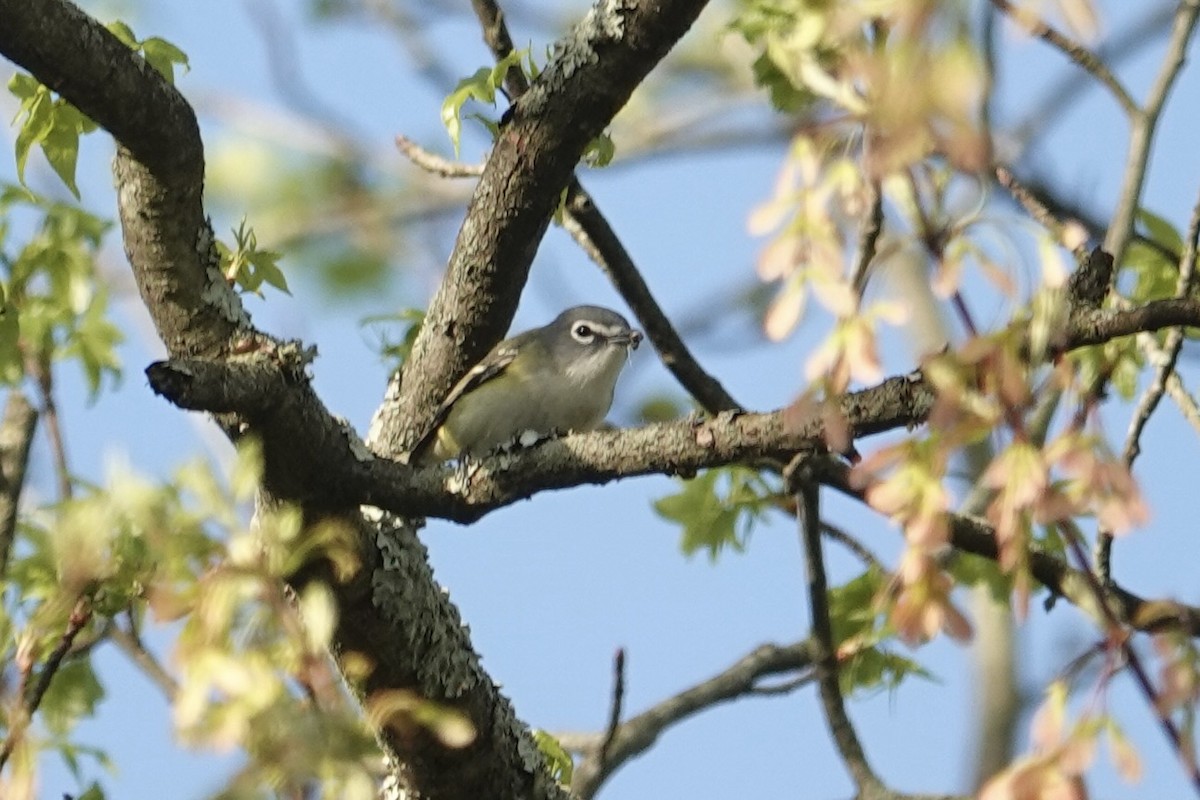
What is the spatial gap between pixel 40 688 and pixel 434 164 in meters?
2.46

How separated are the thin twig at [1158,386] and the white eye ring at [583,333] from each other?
2.87 metres

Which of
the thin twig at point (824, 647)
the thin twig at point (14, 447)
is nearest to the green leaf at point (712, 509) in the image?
the thin twig at point (824, 647)

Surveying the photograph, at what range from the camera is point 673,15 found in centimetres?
352

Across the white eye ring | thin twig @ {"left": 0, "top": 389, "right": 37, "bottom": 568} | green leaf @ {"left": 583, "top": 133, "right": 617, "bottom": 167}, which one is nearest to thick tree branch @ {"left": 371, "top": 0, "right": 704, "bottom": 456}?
green leaf @ {"left": 583, "top": 133, "right": 617, "bottom": 167}

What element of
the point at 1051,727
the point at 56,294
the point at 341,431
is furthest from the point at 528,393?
the point at 1051,727

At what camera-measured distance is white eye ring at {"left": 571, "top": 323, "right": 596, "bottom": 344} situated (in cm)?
705

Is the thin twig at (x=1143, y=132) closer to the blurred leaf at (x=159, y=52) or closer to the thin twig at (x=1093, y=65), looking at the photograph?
the thin twig at (x=1093, y=65)

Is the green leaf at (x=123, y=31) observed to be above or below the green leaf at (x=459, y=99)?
above

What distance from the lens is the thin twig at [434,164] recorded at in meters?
5.07

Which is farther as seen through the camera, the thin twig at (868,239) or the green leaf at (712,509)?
the green leaf at (712,509)

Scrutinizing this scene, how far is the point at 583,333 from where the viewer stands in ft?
23.6

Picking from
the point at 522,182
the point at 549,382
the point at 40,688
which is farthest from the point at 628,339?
the point at 40,688

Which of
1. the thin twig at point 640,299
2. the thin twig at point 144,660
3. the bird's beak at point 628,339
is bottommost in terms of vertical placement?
the thin twig at point 144,660

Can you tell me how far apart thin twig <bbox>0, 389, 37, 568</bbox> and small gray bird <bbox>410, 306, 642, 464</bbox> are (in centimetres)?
149
